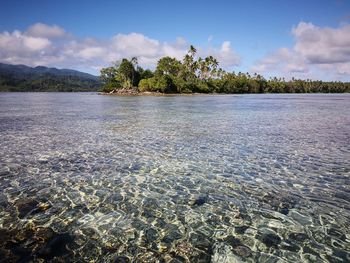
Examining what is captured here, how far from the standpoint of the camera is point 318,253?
610 cm

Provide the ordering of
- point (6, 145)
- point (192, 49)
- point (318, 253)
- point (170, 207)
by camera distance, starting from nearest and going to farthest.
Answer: point (318, 253), point (170, 207), point (6, 145), point (192, 49)

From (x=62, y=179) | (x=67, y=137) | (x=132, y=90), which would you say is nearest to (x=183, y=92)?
(x=132, y=90)

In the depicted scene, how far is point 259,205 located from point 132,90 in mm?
134038

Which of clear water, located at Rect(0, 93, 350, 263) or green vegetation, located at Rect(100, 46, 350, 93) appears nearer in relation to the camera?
clear water, located at Rect(0, 93, 350, 263)

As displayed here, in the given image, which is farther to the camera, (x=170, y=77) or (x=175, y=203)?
(x=170, y=77)

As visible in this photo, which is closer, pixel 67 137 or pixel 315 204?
pixel 315 204

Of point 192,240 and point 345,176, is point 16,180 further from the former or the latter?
point 345,176

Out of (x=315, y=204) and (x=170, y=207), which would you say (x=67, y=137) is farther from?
(x=315, y=204)

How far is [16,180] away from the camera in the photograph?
10.7 metres

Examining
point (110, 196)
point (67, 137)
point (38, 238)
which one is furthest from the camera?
point (67, 137)

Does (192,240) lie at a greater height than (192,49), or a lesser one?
lesser

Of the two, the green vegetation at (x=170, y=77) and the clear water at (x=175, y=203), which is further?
the green vegetation at (x=170, y=77)

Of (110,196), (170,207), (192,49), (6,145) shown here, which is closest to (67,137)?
(6,145)

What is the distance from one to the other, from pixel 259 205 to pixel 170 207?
271 cm
